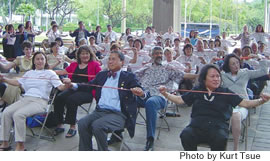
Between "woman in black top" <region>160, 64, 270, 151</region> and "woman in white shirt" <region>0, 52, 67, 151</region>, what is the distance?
1891 millimetres

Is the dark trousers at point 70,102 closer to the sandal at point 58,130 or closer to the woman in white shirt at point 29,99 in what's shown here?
the sandal at point 58,130

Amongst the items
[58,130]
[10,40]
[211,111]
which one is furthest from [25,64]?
[10,40]

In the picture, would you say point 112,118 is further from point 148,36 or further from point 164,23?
point 164,23

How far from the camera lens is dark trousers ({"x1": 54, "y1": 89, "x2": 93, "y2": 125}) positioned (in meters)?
5.53

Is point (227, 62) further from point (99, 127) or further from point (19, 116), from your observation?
point (19, 116)

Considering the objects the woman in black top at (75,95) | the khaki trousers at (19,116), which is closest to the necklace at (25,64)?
the woman in black top at (75,95)

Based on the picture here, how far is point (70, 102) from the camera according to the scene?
217 inches

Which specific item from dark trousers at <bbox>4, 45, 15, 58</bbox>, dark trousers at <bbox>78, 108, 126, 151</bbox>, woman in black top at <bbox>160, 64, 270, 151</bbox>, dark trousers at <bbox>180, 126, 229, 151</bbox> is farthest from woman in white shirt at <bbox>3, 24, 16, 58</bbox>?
dark trousers at <bbox>180, 126, 229, 151</bbox>

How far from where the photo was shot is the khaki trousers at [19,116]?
15.5 feet

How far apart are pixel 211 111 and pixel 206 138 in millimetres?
299

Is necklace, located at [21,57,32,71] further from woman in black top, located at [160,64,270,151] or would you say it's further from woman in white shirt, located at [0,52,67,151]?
woman in black top, located at [160,64,270,151]

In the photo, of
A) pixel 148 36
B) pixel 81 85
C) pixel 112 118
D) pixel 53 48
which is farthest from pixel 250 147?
pixel 148 36

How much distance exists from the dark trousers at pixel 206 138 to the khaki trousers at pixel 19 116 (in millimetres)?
2064

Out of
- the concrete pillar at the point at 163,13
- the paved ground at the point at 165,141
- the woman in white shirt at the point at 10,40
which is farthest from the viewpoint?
the concrete pillar at the point at 163,13
